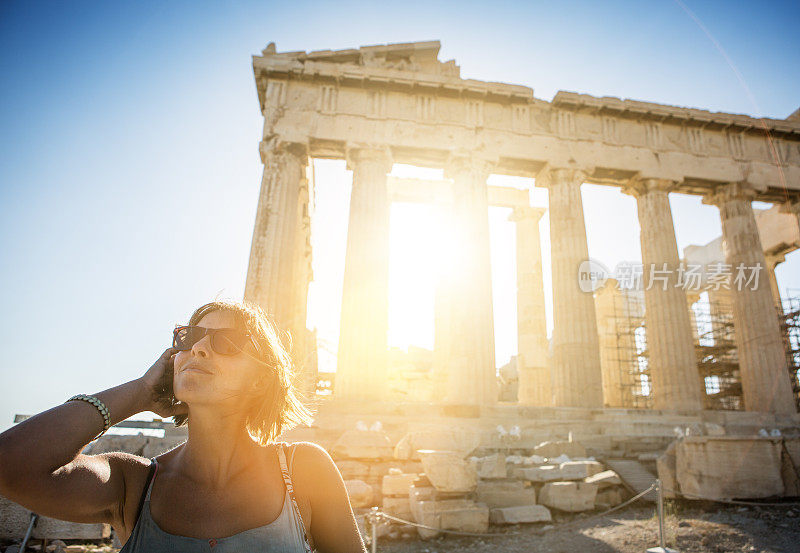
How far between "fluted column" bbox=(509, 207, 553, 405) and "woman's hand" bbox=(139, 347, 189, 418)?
17671mm

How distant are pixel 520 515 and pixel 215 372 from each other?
6.82 m

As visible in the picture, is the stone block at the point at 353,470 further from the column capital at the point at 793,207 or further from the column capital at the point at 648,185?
the column capital at the point at 793,207

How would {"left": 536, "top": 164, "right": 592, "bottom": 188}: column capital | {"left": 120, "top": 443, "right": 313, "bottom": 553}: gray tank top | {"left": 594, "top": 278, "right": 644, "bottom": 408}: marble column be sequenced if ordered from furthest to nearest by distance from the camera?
{"left": 594, "top": 278, "right": 644, "bottom": 408}: marble column, {"left": 536, "top": 164, "right": 592, "bottom": 188}: column capital, {"left": 120, "top": 443, "right": 313, "bottom": 553}: gray tank top

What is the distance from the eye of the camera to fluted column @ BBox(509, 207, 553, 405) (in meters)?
18.4

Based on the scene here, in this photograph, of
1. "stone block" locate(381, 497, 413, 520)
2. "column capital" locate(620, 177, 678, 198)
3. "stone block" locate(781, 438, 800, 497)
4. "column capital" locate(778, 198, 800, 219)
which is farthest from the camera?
"column capital" locate(778, 198, 800, 219)

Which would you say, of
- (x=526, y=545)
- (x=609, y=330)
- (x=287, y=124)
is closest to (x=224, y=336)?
(x=526, y=545)

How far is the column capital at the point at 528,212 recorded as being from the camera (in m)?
21.0

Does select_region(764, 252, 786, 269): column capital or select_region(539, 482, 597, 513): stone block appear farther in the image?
select_region(764, 252, 786, 269): column capital

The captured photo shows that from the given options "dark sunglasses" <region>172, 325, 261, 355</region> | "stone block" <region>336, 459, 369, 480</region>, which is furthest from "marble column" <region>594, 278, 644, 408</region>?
"dark sunglasses" <region>172, 325, 261, 355</region>

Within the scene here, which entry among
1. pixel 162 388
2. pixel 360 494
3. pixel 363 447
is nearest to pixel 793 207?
pixel 363 447

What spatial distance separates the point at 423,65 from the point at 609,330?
15105mm

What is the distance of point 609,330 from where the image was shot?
23.5 m

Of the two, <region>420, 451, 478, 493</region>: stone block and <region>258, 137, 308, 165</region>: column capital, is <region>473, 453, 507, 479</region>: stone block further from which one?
<region>258, 137, 308, 165</region>: column capital

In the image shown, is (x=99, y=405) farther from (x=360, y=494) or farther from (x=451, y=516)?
(x=360, y=494)
